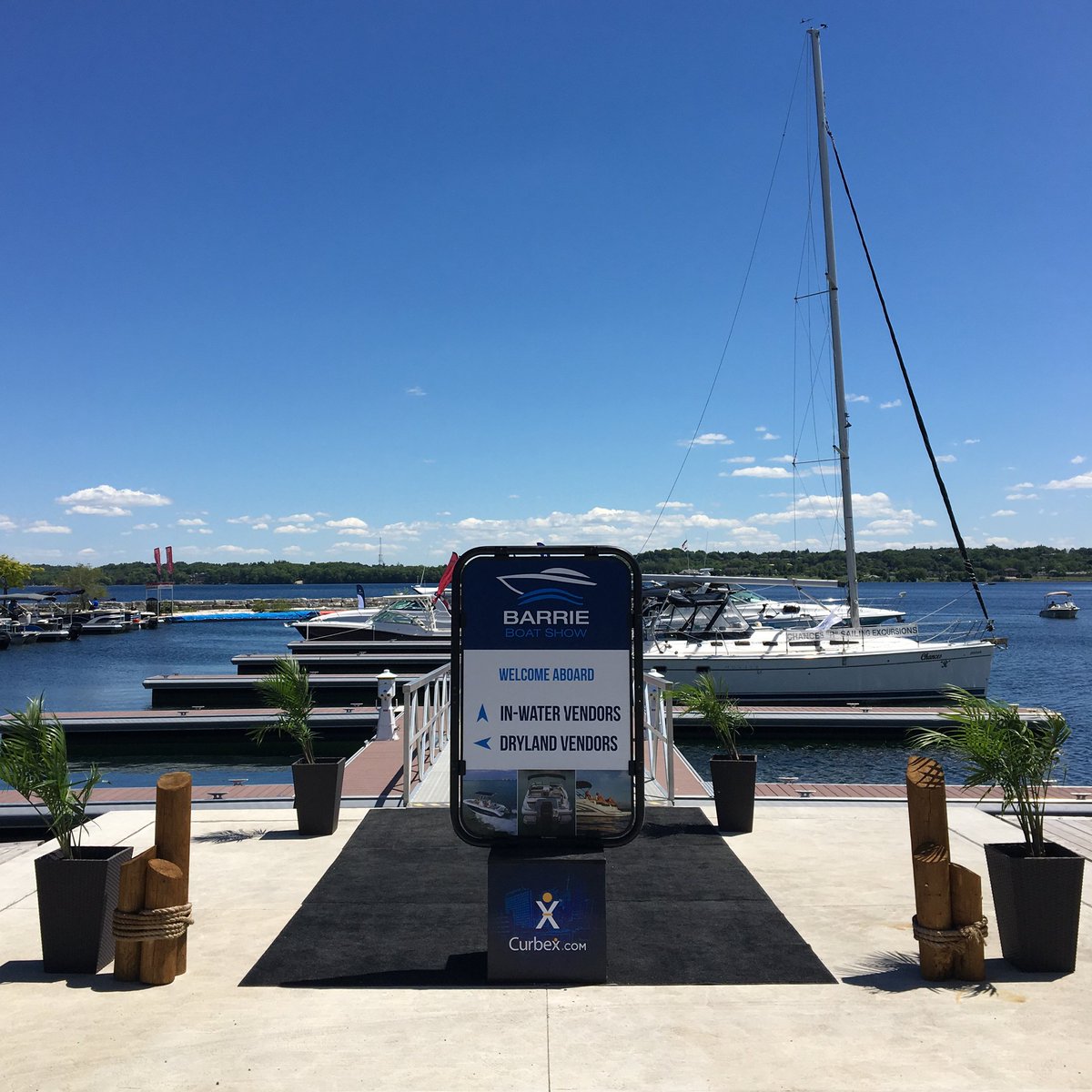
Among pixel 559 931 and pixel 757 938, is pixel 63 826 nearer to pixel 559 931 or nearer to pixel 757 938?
pixel 559 931

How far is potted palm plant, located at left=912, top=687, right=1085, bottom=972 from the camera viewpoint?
4656mm

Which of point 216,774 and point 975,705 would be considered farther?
point 216,774

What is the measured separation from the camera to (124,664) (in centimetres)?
4462

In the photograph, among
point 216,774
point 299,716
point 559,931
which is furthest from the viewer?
point 216,774

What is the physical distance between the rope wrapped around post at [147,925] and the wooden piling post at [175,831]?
4.0 inches

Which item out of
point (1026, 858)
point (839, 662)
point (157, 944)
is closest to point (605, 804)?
point (1026, 858)

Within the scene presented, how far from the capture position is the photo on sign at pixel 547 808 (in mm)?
4879

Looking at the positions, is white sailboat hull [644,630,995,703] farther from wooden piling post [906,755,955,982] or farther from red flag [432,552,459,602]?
wooden piling post [906,755,955,982]

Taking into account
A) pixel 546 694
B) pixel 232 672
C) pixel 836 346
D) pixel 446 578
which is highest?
pixel 836 346

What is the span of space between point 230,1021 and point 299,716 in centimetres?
402

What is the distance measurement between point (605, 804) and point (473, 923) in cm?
140

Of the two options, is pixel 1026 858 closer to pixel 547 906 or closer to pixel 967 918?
pixel 967 918

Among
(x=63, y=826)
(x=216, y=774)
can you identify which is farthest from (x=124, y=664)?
(x=63, y=826)

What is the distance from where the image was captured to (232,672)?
37.6 metres
